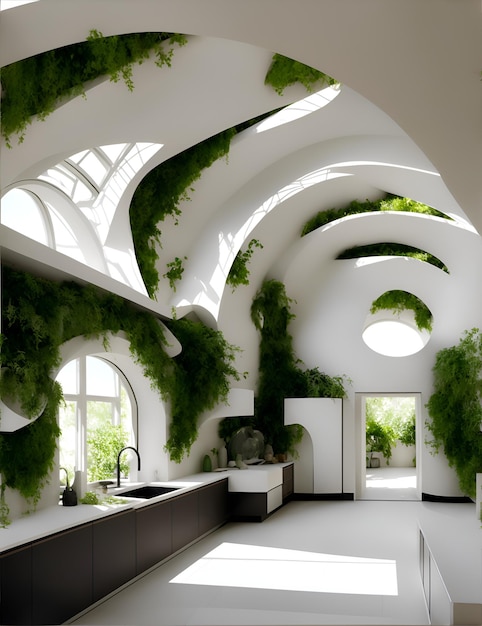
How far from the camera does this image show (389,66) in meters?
4.90

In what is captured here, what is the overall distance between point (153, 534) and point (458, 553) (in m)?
3.45

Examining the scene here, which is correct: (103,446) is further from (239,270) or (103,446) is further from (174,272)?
(239,270)

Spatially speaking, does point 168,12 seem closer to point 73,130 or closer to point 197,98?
point 73,130

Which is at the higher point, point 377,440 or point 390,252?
point 390,252

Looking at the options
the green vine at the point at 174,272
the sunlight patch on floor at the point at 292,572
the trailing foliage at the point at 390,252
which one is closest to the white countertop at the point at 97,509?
the sunlight patch on floor at the point at 292,572

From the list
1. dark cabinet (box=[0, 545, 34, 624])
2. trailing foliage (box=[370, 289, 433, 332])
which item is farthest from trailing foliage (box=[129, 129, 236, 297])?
trailing foliage (box=[370, 289, 433, 332])

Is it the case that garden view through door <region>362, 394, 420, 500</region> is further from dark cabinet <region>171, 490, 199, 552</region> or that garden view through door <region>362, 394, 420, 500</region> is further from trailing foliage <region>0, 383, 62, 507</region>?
trailing foliage <region>0, 383, 62, 507</region>

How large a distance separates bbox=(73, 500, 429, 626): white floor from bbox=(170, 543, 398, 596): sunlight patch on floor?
0.01m

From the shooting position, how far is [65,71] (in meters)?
6.02

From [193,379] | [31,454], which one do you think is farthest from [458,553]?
[193,379]

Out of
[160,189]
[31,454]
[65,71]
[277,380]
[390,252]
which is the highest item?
[65,71]

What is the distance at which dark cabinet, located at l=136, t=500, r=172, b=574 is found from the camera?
7602mm

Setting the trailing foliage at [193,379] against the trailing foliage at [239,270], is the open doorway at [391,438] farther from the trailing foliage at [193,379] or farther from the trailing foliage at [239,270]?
the trailing foliage at [193,379]

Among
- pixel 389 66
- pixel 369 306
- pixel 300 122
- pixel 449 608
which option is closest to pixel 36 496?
pixel 449 608
